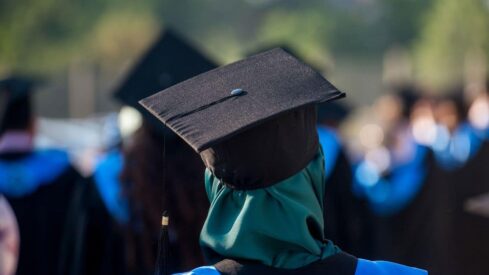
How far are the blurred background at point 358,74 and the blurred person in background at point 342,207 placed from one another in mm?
41

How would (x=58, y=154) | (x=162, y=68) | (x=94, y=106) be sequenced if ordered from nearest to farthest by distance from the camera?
(x=162, y=68)
(x=58, y=154)
(x=94, y=106)

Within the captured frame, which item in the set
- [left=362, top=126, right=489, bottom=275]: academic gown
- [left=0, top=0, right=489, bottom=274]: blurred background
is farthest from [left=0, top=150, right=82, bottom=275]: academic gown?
[left=362, top=126, right=489, bottom=275]: academic gown

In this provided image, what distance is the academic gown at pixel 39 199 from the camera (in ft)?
16.5

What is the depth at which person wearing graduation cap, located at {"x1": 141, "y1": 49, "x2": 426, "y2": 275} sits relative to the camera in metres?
2.16

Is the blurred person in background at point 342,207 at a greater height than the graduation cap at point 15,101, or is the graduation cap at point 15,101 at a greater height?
the graduation cap at point 15,101

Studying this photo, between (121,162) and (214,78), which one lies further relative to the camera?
(121,162)

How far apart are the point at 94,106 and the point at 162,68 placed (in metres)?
20.1

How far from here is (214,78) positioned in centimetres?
239

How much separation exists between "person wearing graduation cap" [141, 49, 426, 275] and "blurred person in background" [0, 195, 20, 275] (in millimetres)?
2685

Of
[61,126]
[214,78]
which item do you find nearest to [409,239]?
[214,78]

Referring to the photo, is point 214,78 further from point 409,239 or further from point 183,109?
point 409,239

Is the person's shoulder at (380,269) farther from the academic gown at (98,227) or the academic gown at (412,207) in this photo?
the academic gown at (412,207)

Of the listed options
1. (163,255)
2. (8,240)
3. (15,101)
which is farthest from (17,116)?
(163,255)

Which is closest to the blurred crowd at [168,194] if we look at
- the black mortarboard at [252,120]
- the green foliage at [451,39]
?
the black mortarboard at [252,120]
